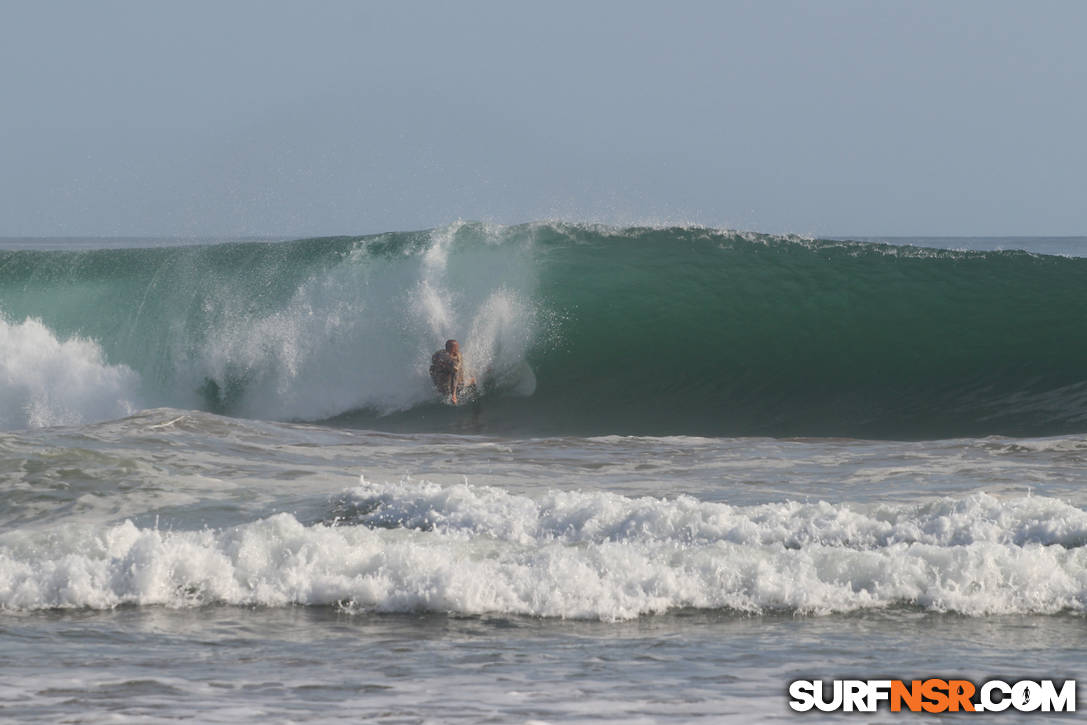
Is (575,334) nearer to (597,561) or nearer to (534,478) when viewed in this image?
(534,478)

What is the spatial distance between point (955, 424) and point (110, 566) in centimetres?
924

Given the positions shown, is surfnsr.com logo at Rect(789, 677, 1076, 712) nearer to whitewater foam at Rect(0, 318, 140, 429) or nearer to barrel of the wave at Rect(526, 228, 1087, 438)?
barrel of the wave at Rect(526, 228, 1087, 438)

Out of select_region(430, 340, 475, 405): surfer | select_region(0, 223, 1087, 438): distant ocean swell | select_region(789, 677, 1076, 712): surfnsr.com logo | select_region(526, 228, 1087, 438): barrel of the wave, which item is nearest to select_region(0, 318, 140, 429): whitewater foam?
select_region(0, 223, 1087, 438): distant ocean swell

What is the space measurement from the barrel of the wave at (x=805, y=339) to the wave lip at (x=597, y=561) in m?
6.09

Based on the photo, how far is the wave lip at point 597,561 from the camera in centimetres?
510

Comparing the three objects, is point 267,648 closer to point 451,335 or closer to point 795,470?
point 795,470

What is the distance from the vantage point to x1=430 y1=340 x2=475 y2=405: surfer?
13.2 meters

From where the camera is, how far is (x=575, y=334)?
1494 cm

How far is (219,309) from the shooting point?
51.2 feet

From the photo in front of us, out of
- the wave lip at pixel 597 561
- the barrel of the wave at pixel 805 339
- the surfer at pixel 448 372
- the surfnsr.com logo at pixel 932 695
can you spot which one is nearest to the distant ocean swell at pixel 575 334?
the barrel of the wave at pixel 805 339

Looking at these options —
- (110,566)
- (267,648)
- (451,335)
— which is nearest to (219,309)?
(451,335)

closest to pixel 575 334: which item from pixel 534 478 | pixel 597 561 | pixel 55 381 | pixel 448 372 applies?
pixel 448 372

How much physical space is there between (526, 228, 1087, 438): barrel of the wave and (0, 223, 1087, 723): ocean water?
0.17 ft

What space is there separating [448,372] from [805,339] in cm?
473
